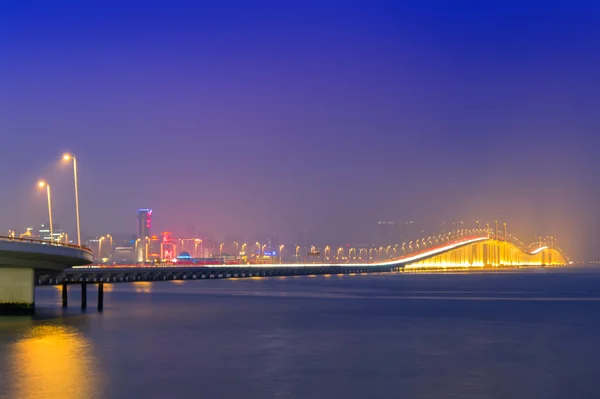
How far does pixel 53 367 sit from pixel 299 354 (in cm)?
921

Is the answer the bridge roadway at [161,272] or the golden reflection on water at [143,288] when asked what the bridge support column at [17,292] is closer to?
the bridge roadway at [161,272]

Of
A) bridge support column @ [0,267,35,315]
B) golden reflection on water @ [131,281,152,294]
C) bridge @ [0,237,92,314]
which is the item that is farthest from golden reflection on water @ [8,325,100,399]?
golden reflection on water @ [131,281,152,294]

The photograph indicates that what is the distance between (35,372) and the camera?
91.7ft

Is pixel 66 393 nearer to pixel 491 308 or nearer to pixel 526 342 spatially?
pixel 526 342

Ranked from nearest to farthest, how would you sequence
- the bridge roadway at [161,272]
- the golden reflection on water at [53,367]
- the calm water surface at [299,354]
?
the golden reflection on water at [53,367] < the calm water surface at [299,354] < the bridge roadway at [161,272]

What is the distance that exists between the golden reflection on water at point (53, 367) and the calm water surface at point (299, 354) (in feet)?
0.16

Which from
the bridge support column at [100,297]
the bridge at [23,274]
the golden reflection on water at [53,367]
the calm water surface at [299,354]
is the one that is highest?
the bridge at [23,274]

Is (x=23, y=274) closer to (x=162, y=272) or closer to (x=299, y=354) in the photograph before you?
(x=299, y=354)

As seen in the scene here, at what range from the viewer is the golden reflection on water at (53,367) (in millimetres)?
24375

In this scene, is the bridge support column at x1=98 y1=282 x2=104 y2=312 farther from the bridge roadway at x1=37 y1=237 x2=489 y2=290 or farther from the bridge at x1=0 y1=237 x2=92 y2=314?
the bridge at x1=0 y1=237 x2=92 y2=314

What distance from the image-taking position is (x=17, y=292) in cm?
5019

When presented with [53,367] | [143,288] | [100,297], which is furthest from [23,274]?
[143,288]

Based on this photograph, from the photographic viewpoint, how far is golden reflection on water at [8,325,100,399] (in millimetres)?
24375

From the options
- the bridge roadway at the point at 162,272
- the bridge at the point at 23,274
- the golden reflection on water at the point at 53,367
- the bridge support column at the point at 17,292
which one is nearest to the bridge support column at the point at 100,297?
the bridge roadway at the point at 162,272
